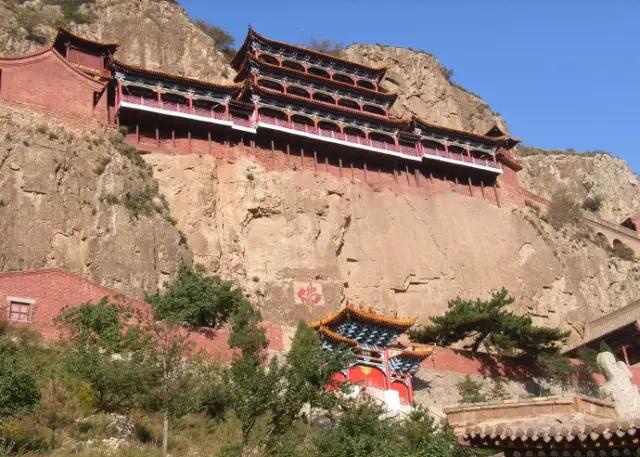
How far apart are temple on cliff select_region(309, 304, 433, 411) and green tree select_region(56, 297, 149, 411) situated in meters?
8.17

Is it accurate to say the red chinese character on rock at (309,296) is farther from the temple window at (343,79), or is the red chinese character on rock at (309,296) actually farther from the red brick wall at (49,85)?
the temple window at (343,79)

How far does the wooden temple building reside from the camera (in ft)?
30.4

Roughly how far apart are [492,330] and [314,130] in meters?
14.9

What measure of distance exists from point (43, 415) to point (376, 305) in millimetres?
22175

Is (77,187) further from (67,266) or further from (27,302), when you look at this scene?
(27,302)

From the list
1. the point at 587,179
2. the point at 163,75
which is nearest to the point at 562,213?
the point at 587,179

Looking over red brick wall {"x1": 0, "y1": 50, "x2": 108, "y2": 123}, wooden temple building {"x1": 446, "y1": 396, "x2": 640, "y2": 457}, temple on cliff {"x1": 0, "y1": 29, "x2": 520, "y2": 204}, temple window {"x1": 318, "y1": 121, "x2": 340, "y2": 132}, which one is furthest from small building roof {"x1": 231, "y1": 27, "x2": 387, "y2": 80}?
wooden temple building {"x1": 446, "y1": 396, "x2": 640, "y2": 457}

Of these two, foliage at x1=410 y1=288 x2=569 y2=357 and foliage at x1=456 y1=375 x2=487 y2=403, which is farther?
foliage at x1=410 y1=288 x2=569 y2=357

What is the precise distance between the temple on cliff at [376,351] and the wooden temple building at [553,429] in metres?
15.1

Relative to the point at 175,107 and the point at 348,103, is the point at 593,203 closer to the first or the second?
the point at 348,103

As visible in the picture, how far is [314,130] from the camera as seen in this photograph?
1618 inches

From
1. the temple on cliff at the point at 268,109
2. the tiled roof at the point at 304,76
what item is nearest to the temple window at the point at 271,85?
the temple on cliff at the point at 268,109

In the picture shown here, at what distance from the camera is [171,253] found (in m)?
30.7

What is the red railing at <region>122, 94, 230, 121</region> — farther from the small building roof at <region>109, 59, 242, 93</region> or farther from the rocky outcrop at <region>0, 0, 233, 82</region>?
the rocky outcrop at <region>0, 0, 233, 82</region>
